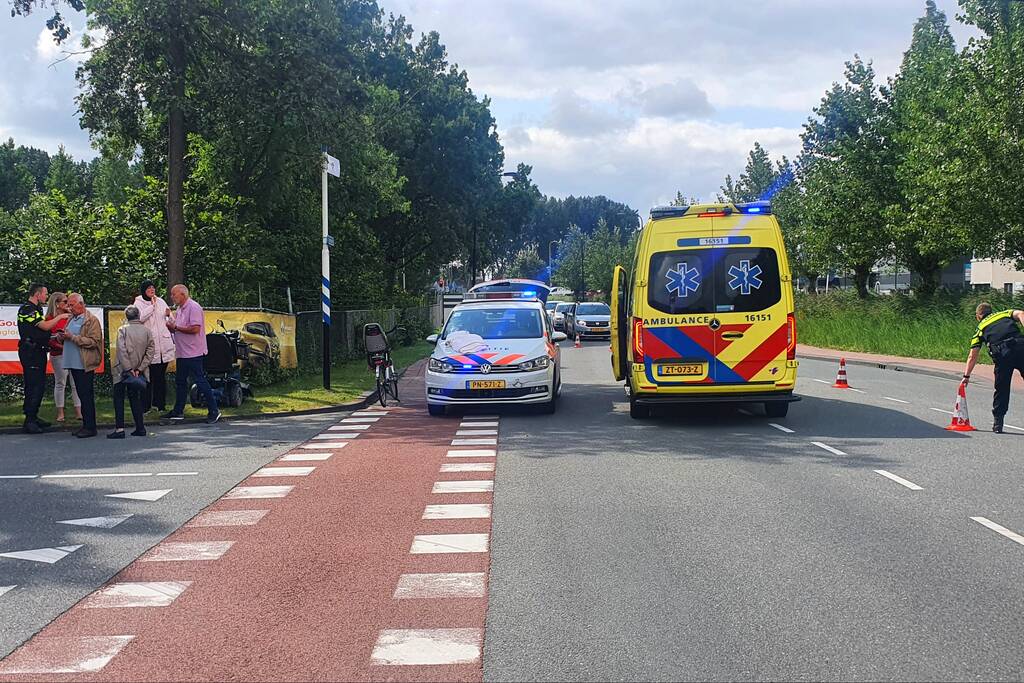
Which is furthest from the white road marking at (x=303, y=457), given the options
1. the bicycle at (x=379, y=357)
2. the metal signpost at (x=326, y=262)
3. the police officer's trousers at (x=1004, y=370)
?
the metal signpost at (x=326, y=262)

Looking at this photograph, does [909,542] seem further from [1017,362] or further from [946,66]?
[946,66]

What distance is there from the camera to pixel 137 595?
19.0ft

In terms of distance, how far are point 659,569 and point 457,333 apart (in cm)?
1018

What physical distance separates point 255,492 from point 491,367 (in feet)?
21.1

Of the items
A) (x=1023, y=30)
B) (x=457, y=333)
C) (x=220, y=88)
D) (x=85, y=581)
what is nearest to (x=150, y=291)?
(x=457, y=333)

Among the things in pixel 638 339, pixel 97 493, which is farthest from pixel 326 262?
pixel 97 493

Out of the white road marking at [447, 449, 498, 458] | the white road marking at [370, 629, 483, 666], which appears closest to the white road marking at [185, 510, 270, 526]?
the white road marking at [370, 629, 483, 666]

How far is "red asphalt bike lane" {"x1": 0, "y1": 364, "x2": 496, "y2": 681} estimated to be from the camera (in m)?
4.55

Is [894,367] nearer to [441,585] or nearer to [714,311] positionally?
[714,311]

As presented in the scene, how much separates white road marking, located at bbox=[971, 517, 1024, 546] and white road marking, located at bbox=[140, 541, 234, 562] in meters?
5.06

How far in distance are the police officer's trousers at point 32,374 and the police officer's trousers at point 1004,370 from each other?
11884 mm

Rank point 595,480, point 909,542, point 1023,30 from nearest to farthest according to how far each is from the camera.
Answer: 1. point 909,542
2. point 595,480
3. point 1023,30

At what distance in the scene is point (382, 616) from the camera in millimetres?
5281

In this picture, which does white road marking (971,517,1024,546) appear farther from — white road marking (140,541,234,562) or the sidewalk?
the sidewalk
